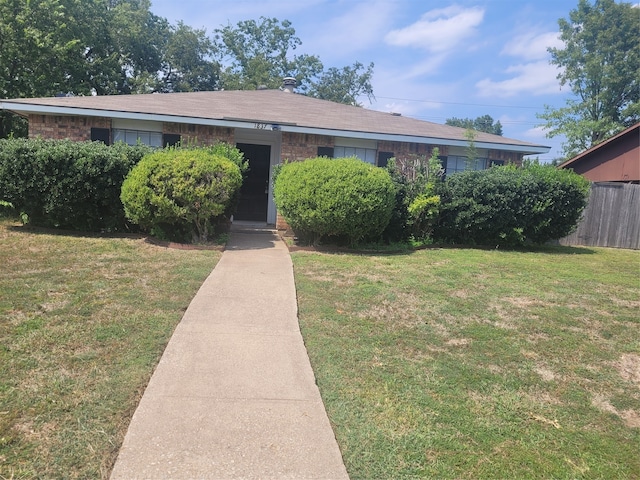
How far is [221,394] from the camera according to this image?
351cm

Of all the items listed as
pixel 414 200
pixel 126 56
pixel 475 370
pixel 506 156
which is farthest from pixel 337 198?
pixel 126 56

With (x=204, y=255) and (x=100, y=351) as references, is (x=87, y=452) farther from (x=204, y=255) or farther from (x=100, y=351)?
(x=204, y=255)

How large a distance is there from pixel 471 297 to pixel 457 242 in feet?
15.5

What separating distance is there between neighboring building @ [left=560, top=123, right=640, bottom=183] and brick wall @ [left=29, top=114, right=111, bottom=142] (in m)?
19.0

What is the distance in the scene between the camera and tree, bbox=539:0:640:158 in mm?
32781

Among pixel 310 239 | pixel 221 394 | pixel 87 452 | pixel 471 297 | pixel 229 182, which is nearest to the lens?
pixel 87 452

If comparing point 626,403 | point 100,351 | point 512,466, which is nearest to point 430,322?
point 626,403

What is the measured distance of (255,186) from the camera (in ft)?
44.5

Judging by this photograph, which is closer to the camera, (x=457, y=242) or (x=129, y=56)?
(x=457, y=242)

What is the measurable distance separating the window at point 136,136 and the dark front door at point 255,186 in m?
2.23

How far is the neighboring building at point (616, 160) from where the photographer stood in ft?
60.7

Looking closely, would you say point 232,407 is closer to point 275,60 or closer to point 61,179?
point 61,179

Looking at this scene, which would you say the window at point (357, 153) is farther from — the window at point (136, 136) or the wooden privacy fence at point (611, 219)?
the wooden privacy fence at point (611, 219)

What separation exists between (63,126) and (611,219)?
15.1 metres
